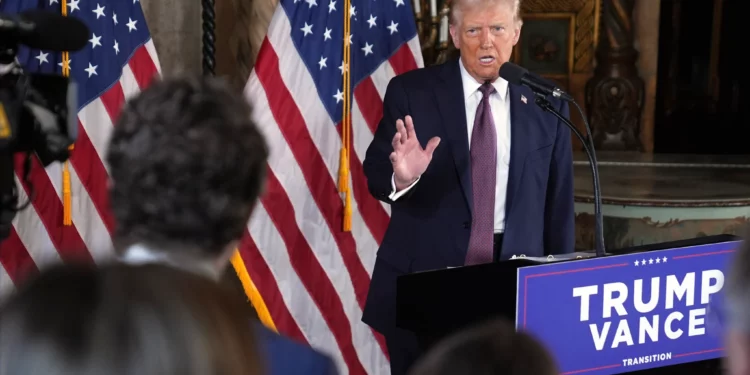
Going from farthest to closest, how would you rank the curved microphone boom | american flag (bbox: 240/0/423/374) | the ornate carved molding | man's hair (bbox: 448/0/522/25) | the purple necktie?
the ornate carved molding, american flag (bbox: 240/0/423/374), man's hair (bbox: 448/0/522/25), the purple necktie, the curved microphone boom

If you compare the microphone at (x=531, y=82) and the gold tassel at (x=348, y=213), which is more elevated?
the microphone at (x=531, y=82)

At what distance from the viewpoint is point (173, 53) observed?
13.8 ft

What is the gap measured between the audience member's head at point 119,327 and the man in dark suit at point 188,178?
414mm

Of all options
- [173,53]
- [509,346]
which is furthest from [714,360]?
[173,53]

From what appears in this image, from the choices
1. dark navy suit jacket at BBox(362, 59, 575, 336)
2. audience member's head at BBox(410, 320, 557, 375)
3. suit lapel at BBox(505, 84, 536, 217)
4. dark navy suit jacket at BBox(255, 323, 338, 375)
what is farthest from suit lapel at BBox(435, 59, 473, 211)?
audience member's head at BBox(410, 320, 557, 375)

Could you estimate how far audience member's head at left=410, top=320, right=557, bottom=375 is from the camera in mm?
797

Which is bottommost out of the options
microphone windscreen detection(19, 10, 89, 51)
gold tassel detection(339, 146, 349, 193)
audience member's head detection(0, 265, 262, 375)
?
gold tassel detection(339, 146, 349, 193)

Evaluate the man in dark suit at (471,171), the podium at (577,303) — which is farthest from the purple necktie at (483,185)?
the podium at (577,303)

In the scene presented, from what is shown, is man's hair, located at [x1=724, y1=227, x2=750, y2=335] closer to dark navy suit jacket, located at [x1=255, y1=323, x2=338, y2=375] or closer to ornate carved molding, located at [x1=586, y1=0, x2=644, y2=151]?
dark navy suit jacket, located at [x1=255, y1=323, x2=338, y2=375]

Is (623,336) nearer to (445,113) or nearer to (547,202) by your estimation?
(547,202)

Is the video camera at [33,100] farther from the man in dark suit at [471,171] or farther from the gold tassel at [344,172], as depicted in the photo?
the gold tassel at [344,172]

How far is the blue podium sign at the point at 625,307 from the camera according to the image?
2.26 m

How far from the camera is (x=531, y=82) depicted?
238 centimetres

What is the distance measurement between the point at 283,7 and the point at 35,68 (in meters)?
0.89
